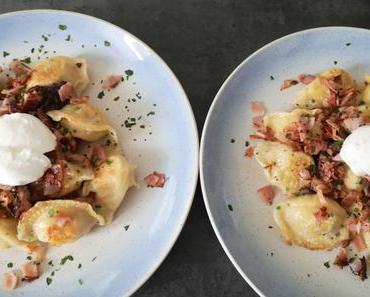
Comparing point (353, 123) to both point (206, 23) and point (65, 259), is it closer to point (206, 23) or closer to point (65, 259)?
point (206, 23)

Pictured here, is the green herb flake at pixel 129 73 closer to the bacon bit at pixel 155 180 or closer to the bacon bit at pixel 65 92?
the bacon bit at pixel 65 92

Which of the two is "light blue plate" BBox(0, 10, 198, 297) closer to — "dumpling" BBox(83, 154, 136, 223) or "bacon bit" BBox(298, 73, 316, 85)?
"dumpling" BBox(83, 154, 136, 223)

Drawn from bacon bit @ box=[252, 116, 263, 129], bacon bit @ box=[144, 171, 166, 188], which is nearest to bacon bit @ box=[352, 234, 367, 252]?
bacon bit @ box=[252, 116, 263, 129]

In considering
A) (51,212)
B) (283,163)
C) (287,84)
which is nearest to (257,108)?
(287,84)

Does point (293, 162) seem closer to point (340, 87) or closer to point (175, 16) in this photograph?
point (340, 87)

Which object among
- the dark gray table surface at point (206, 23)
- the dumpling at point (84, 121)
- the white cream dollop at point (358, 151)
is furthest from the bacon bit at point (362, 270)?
the dumpling at point (84, 121)
